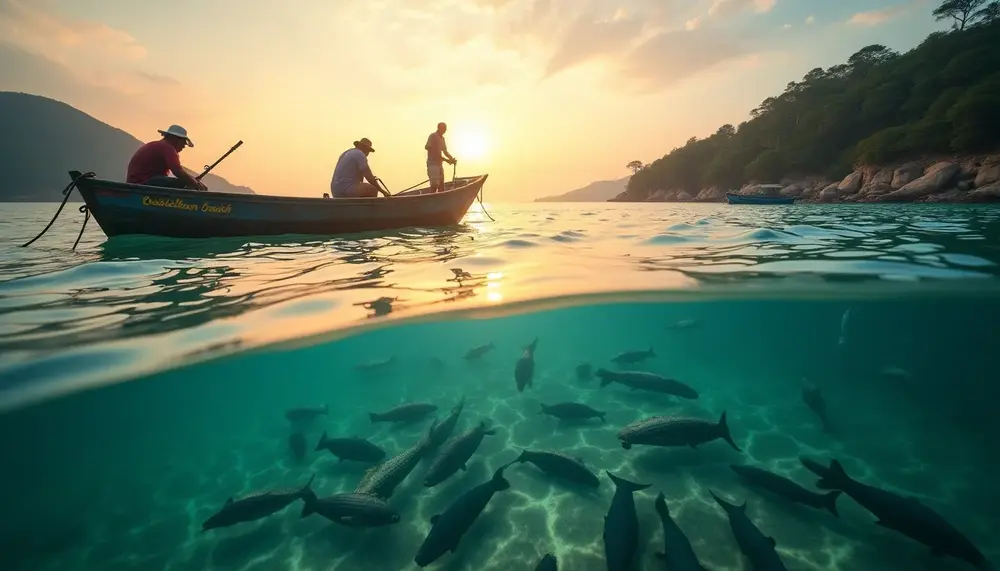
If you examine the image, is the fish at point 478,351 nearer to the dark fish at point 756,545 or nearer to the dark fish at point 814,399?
the dark fish at point 756,545

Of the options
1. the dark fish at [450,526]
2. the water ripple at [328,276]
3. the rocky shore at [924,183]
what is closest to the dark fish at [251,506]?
the dark fish at [450,526]

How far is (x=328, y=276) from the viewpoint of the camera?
25.2 ft

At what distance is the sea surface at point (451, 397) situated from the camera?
4.61 meters

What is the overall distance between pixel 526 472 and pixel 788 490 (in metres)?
3.18

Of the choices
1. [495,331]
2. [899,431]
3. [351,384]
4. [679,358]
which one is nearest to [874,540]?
[899,431]

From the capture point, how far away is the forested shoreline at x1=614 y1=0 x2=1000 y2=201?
36969mm

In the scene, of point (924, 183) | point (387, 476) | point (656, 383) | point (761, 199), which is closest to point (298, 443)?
point (387, 476)

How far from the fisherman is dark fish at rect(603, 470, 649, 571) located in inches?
492

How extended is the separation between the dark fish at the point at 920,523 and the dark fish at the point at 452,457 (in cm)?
411

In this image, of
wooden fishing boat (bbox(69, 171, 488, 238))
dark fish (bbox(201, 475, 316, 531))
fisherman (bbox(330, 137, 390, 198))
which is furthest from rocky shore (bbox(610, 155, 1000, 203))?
dark fish (bbox(201, 475, 316, 531))

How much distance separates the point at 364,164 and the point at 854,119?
75.4m

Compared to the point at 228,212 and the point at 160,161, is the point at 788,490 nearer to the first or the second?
the point at 228,212

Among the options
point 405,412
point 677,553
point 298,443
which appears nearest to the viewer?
point 677,553

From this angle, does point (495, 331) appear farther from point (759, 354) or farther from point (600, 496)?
point (759, 354)
